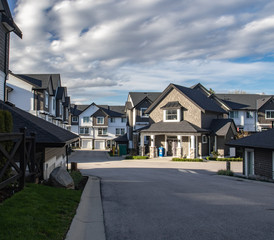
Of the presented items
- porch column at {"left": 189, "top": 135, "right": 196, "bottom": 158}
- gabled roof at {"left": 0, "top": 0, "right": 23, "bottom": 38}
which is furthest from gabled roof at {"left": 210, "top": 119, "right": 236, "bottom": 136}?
gabled roof at {"left": 0, "top": 0, "right": 23, "bottom": 38}

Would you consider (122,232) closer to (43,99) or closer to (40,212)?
(40,212)

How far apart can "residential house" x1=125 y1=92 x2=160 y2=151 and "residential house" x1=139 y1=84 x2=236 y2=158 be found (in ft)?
24.3

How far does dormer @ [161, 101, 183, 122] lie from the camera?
36.4 m

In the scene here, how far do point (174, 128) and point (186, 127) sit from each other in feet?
5.33

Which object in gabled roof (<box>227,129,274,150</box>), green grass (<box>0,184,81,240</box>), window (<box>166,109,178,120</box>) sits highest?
window (<box>166,109,178,120</box>)

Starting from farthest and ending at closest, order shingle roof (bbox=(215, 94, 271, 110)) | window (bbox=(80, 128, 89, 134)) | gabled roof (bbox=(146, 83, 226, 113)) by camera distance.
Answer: window (bbox=(80, 128, 89, 134))
shingle roof (bbox=(215, 94, 271, 110))
gabled roof (bbox=(146, 83, 226, 113))

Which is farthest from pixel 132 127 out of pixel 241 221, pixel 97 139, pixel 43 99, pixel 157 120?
pixel 241 221

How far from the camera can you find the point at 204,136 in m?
34.8

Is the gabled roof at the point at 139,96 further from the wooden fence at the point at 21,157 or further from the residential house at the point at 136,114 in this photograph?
the wooden fence at the point at 21,157

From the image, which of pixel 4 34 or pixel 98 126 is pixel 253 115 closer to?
pixel 98 126

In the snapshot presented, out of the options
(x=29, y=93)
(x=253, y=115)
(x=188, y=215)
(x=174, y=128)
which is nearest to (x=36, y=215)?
(x=188, y=215)

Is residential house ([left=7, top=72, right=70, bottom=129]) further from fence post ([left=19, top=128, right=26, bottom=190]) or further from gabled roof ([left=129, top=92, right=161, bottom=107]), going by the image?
fence post ([left=19, top=128, right=26, bottom=190])

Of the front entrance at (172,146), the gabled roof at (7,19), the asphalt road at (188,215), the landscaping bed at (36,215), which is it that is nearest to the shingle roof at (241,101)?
the front entrance at (172,146)

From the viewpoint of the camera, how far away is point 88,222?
6984 millimetres
